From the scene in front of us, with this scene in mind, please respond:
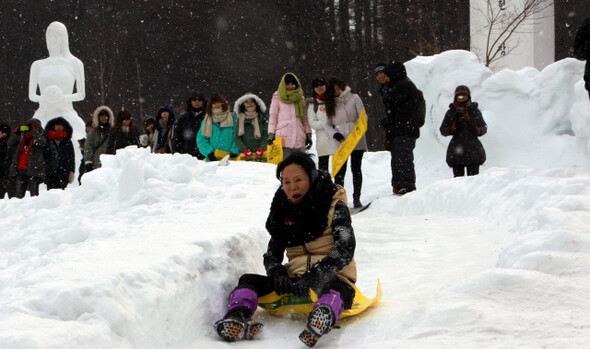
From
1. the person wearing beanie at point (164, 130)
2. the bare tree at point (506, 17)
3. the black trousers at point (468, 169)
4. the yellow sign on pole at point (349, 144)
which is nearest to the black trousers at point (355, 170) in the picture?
the yellow sign on pole at point (349, 144)

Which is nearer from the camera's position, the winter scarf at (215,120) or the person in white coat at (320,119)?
the person in white coat at (320,119)

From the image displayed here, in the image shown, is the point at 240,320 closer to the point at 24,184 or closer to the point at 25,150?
the point at 25,150

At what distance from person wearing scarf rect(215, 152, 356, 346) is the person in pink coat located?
4.93m

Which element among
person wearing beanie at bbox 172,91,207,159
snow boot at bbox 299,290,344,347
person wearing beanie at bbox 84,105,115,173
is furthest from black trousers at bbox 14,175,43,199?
snow boot at bbox 299,290,344,347

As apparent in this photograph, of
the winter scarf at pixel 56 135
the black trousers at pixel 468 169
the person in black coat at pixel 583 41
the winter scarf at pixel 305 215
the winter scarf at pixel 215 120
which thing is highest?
the person in black coat at pixel 583 41

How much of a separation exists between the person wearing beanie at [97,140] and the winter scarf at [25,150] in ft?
3.26

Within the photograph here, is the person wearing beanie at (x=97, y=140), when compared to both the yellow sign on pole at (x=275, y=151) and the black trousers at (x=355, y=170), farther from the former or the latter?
the black trousers at (x=355, y=170)

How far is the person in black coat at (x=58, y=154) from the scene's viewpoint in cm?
1043

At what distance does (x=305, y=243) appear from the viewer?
3715 mm

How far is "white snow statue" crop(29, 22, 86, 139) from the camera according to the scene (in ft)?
51.7

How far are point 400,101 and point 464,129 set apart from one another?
A: 3.41ft

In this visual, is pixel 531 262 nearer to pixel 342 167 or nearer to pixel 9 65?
pixel 342 167

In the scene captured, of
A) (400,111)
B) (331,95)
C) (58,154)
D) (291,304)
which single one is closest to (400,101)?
(400,111)

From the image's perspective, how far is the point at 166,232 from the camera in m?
4.40
